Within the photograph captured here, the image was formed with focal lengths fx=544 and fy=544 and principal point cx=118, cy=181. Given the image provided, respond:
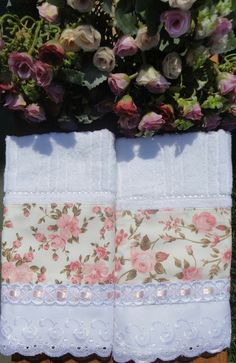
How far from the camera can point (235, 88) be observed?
2.78ft

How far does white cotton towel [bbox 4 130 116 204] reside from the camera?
0.90 metres

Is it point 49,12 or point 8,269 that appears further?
point 8,269

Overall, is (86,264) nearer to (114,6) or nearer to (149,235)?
(149,235)

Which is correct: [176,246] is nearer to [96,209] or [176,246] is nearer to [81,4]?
[96,209]

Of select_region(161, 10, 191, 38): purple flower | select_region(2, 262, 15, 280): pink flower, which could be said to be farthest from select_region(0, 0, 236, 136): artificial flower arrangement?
select_region(2, 262, 15, 280): pink flower

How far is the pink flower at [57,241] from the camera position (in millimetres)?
897

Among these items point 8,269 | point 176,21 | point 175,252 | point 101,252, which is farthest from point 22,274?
point 176,21

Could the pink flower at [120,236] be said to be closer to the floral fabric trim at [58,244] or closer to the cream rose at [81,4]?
the floral fabric trim at [58,244]

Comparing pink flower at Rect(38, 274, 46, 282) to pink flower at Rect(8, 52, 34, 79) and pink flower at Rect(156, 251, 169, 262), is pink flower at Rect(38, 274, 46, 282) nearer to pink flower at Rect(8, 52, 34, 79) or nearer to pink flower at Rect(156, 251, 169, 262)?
pink flower at Rect(156, 251, 169, 262)

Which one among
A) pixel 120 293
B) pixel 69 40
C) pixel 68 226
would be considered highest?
pixel 69 40

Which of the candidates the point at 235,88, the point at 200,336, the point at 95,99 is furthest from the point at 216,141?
the point at 200,336

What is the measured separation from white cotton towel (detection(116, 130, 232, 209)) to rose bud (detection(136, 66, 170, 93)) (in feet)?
0.34

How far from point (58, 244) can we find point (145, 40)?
0.36 m

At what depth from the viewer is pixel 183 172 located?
0.89 metres
